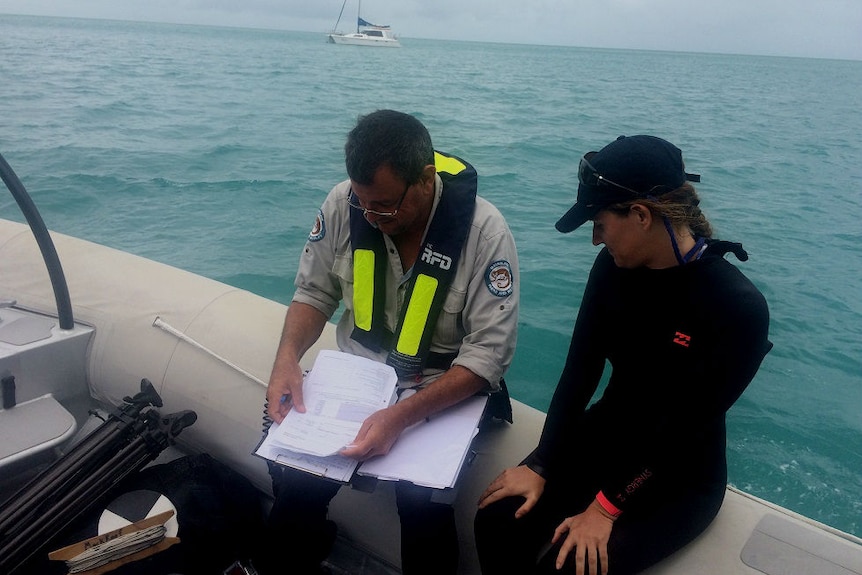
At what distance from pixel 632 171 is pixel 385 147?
22.4 inches

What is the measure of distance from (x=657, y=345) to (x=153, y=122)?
1320 cm

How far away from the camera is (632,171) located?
4.19 ft

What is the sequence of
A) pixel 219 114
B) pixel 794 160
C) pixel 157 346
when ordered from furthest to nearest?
pixel 219 114, pixel 794 160, pixel 157 346

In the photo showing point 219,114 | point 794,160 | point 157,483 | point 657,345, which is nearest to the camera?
point 657,345

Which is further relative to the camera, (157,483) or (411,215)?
(157,483)

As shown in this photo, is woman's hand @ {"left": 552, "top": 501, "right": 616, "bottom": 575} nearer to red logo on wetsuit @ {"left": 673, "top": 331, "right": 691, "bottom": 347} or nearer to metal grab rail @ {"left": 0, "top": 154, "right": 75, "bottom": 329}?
red logo on wetsuit @ {"left": 673, "top": 331, "right": 691, "bottom": 347}

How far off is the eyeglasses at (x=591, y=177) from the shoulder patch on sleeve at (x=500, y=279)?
1.17 feet

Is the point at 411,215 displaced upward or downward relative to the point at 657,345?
upward

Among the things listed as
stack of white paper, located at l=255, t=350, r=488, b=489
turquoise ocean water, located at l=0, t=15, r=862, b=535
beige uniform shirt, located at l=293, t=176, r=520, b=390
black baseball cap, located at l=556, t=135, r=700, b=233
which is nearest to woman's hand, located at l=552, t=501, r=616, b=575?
stack of white paper, located at l=255, t=350, r=488, b=489

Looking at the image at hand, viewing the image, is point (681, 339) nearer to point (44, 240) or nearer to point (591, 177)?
point (591, 177)

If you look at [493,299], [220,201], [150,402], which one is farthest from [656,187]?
[220,201]

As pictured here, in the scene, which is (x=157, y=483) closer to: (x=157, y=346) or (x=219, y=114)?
(x=157, y=346)

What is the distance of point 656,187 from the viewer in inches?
50.2

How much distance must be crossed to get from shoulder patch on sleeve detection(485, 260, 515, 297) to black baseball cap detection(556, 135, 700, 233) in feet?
1.17
